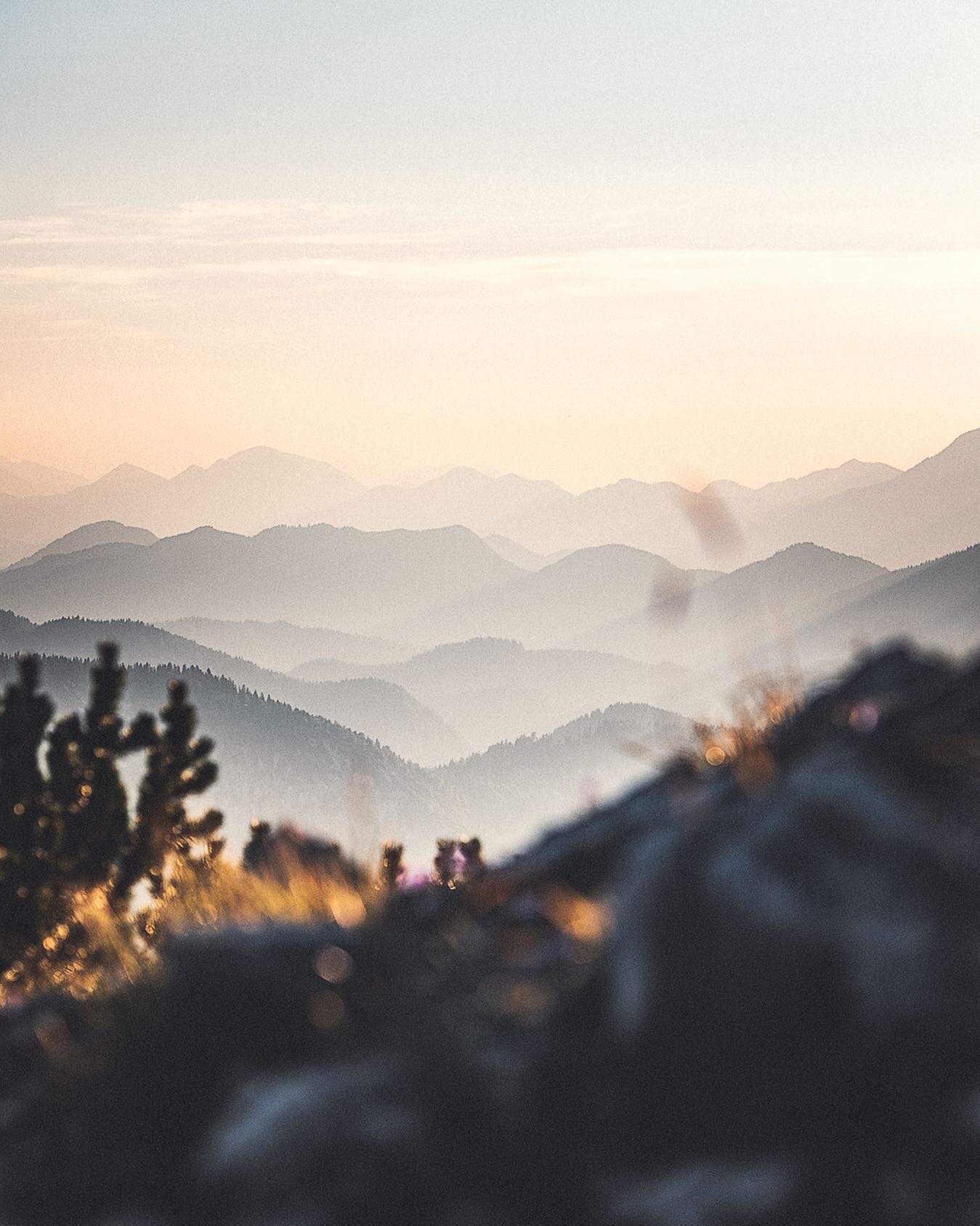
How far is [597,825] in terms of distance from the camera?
7.40 m

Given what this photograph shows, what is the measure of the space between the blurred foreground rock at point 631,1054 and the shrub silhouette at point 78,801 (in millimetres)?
7681

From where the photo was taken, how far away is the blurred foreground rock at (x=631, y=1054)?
13.4ft

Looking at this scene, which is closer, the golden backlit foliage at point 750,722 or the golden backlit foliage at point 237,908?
the golden backlit foliage at point 237,908

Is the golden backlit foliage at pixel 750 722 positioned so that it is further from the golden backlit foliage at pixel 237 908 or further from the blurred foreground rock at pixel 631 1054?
the golden backlit foliage at pixel 237 908

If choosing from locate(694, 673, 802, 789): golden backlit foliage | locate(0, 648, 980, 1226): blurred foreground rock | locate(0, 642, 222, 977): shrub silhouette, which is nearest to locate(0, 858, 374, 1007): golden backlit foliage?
locate(0, 648, 980, 1226): blurred foreground rock

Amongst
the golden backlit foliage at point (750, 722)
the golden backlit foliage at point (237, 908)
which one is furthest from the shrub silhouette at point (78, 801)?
the golden backlit foliage at point (750, 722)

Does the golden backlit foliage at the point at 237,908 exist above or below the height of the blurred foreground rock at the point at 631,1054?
→ above

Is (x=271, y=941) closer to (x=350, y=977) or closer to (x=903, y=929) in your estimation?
(x=350, y=977)

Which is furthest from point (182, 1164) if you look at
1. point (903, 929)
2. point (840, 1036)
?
point (903, 929)

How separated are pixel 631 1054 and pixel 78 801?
1071 cm

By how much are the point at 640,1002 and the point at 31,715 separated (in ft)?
34.8

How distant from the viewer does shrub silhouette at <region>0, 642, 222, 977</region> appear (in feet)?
43.1

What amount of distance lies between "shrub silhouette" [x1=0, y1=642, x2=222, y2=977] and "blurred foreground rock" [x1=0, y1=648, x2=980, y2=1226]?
768 cm

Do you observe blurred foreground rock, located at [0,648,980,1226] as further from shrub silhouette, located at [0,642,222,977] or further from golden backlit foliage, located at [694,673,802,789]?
shrub silhouette, located at [0,642,222,977]
